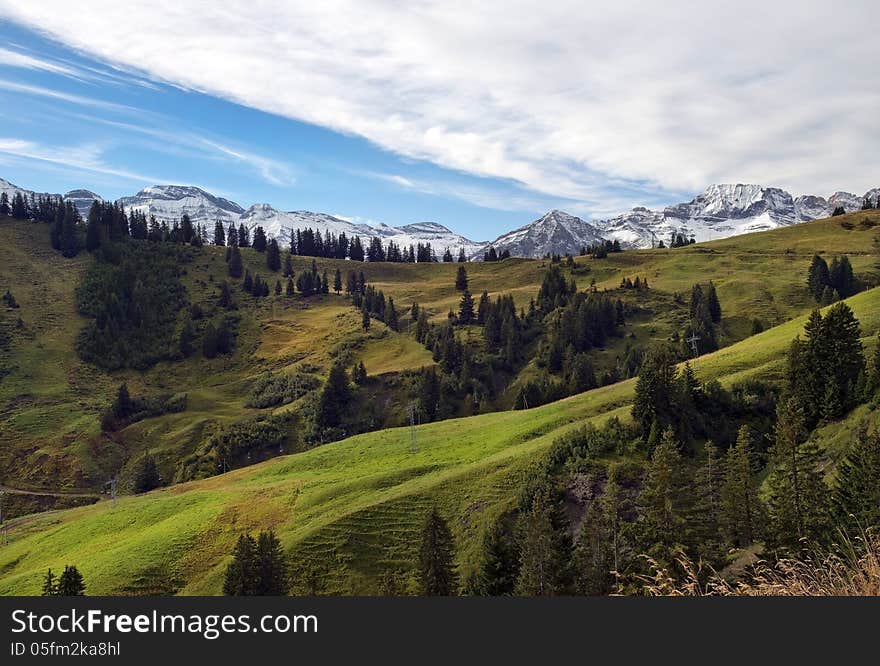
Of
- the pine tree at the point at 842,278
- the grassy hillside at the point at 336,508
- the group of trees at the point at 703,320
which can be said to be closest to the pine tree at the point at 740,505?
the grassy hillside at the point at 336,508

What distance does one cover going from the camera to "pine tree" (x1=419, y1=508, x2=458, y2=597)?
1770 inches

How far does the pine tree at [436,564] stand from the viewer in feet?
148

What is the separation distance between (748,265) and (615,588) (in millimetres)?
177983

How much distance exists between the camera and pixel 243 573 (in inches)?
1857

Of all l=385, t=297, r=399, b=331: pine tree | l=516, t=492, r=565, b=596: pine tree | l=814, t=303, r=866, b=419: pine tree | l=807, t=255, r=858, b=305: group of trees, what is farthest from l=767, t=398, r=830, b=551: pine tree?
l=385, t=297, r=399, b=331: pine tree

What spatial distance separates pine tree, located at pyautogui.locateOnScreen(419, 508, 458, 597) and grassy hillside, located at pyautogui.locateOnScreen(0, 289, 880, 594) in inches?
270

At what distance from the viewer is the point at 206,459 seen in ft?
371

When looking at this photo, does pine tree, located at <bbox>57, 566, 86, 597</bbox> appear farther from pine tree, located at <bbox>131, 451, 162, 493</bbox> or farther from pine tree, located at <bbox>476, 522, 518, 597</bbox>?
pine tree, located at <bbox>131, 451, 162, 493</bbox>

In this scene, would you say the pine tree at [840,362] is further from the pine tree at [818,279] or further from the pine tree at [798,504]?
the pine tree at [818,279]

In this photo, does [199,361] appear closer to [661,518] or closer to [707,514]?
[707,514]

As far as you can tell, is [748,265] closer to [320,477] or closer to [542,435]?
[542,435]

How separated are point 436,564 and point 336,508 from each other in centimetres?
2080

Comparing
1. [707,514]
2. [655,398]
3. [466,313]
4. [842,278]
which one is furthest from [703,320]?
[707,514]

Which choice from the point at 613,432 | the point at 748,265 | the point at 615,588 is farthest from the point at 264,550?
the point at 748,265
